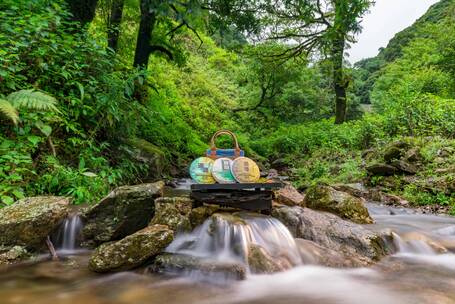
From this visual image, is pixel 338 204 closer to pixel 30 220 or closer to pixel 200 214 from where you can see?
pixel 200 214

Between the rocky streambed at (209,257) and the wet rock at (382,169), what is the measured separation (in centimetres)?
334

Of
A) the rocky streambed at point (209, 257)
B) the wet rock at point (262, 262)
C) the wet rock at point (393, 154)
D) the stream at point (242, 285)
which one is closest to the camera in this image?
the stream at point (242, 285)

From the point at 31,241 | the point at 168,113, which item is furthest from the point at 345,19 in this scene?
the point at 168,113

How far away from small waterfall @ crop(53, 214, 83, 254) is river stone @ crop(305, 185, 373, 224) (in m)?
2.93

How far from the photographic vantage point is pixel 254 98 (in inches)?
851

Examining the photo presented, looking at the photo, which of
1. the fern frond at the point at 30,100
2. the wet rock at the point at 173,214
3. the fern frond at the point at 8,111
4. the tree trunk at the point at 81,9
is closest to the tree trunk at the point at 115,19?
the tree trunk at the point at 81,9

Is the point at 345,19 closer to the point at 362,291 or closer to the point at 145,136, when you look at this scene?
the point at 362,291

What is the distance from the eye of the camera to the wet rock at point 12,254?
3.19 m

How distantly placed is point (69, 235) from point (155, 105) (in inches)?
293

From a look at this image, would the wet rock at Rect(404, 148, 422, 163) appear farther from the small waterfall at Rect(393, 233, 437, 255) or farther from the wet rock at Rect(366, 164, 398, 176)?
the small waterfall at Rect(393, 233, 437, 255)

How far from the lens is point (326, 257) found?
3377mm

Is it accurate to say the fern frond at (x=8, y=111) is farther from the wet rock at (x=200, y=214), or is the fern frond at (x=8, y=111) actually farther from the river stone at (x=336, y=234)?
the river stone at (x=336, y=234)

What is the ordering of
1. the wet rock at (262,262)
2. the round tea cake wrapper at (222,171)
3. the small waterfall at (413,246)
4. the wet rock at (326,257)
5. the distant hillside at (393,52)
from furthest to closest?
the distant hillside at (393,52)
the small waterfall at (413,246)
the round tea cake wrapper at (222,171)
the wet rock at (326,257)
the wet rock at (262,262)

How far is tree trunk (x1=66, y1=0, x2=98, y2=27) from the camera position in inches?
289
